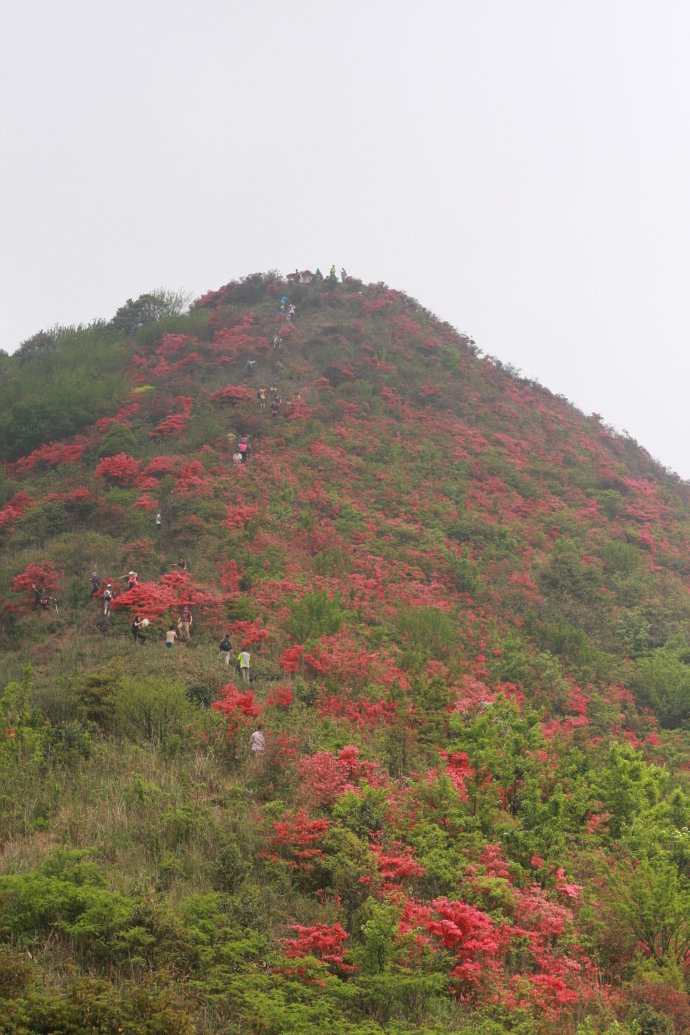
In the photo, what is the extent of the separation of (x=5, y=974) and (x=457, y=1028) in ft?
13.2

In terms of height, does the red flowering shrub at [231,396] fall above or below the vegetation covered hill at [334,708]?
above

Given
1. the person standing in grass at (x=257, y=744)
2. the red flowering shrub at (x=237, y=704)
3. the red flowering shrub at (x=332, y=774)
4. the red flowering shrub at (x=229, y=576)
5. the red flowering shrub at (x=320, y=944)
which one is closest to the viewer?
the red flowering shrub at (x=320, y=944)

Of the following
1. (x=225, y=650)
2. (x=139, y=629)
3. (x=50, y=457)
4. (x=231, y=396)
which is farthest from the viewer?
(x=231, y=396)

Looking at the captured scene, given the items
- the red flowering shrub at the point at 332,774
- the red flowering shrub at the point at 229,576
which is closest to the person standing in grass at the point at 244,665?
the red flowering shrub at the point at 229,576

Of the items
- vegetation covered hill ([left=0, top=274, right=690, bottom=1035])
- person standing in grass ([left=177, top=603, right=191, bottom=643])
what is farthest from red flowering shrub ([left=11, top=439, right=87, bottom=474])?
person standing in grass ([left=177, top=603, right=191, bottom=643])

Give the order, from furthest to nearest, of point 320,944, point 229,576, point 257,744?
point 229,576, point 257,744, point 320,944

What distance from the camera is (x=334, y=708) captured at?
14.7 metres

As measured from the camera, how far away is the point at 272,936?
7684 millimetres

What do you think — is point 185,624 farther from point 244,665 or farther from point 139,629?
point 244,665

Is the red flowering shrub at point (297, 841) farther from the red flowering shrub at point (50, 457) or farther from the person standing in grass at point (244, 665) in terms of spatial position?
the red flowering shrub at point (50, 457)

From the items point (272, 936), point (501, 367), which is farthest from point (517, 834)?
point (501, 367)

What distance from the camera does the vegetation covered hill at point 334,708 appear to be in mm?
7039

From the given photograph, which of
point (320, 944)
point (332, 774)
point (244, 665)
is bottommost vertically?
point (320, 944)

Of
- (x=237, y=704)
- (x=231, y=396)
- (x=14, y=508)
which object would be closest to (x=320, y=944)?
(x=237, y=704)
